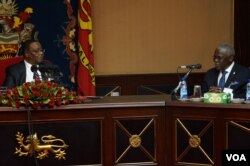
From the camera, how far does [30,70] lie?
5.14m

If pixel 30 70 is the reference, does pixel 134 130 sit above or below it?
below

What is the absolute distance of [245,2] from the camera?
7.12 m

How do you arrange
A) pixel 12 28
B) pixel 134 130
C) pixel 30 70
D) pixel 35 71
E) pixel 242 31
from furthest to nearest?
1. pixel 242 31
2. pixel 12 28
3. pixel 30 70
4. pixel 35 71
5. pixel 134 130

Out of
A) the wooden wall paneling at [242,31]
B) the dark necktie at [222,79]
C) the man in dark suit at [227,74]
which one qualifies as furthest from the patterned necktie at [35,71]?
the wooden wall paneling at [242,31]

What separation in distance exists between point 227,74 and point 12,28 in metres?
2.82

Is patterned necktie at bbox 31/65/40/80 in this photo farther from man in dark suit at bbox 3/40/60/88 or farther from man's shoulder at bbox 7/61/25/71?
man's shoulder at bbox 7/61/25/71

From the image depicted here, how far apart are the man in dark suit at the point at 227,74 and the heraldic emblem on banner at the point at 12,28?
2490 mm

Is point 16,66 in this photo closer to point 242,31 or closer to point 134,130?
point 134,130

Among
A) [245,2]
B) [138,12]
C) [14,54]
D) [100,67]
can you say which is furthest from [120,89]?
[245,2]

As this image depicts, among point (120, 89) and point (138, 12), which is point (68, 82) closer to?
point (120, 89)

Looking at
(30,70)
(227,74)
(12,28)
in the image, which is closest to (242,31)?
(227,74)

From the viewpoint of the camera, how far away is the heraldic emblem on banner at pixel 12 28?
21.1 ft

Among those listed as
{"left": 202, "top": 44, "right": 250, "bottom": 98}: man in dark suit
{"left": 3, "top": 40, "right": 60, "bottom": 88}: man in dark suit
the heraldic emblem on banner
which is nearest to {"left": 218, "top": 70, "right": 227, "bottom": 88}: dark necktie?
{"left": 202, "top": 44, "right": 250, "bottom": 98}: man in dark suit

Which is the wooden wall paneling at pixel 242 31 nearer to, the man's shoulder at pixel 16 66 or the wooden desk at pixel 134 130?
the wooden desk at pixel 134 130
